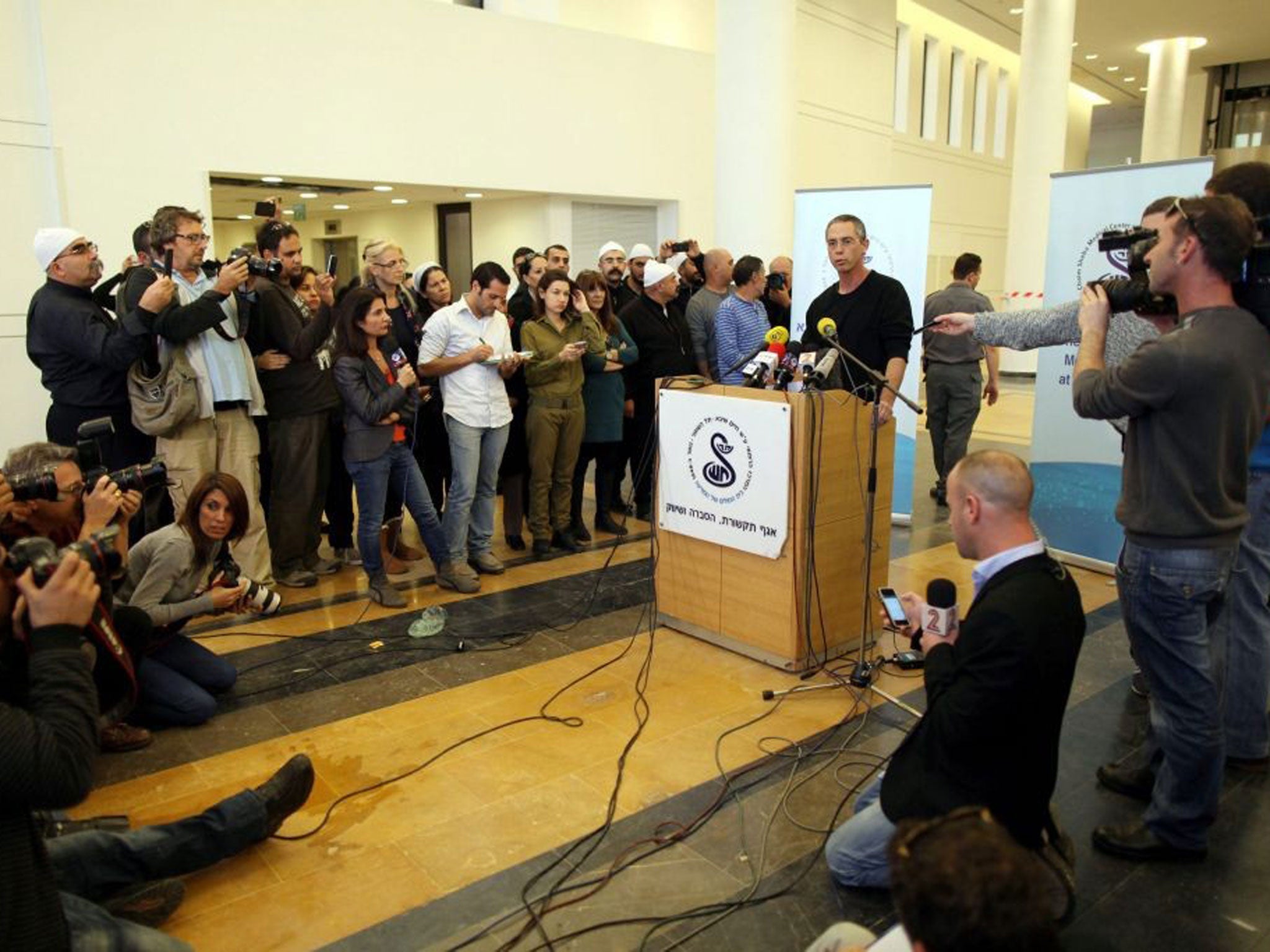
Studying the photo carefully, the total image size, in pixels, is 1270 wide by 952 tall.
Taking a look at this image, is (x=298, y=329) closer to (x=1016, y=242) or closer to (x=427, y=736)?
(x=427, y=736)

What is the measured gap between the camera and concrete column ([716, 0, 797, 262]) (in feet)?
30.0

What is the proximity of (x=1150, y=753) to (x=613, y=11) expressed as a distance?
952 cm

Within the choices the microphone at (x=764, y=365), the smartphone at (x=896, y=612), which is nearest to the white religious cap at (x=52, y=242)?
the microphone at (x=764, y=365)

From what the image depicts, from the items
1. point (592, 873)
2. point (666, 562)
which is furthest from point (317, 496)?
point (592, 873)

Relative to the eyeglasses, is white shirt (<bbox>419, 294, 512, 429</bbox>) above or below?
below

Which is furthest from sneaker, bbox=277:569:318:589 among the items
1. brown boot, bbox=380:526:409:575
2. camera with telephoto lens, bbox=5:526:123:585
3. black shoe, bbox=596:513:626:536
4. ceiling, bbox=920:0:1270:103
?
ceiling, bbox=920:0:1270:103

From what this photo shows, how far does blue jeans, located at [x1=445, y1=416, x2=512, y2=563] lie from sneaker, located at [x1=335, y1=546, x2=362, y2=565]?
71 cm

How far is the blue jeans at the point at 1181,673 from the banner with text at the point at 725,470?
52.8 inches

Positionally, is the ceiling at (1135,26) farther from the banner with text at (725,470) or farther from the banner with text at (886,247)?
the banner with text at (725,470)

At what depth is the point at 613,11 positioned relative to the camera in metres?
10.2

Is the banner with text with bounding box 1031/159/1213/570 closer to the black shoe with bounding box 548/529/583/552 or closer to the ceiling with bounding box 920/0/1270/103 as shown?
the black shoe with bounding box 548/529/583/552

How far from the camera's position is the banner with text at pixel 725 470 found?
12.0 ft

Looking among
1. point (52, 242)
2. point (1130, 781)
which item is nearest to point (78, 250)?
point (52, 242)

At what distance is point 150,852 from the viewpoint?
234cm
